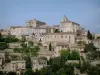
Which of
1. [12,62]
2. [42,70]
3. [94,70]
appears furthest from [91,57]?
[12,62]

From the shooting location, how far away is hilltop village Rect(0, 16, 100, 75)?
76.5ft

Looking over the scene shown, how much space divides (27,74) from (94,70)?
4450mm

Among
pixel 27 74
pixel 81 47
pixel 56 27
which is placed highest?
pixel 56 27

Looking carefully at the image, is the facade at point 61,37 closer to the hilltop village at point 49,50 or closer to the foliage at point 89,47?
the hilltop village at point 49,50

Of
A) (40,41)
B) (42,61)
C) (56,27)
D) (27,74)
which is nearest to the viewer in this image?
(27,74)

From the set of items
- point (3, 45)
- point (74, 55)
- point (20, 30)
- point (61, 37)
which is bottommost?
point (74, 55)

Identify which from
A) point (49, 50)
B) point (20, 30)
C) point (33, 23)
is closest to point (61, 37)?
point (49, 50)

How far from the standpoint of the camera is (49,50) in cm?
2716

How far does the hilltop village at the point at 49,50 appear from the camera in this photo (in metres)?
23.3

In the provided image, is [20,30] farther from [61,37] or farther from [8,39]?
[61,37]

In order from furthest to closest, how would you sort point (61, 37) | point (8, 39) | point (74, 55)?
point (61, 37)
point (8, 39)
point (74, 55)

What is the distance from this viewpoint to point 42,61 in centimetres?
2411

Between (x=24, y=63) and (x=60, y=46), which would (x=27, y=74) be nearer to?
(x=24, y=63)

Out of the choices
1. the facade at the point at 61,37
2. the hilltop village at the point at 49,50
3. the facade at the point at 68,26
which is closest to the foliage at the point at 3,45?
the hilltop village at the point at 49,50
